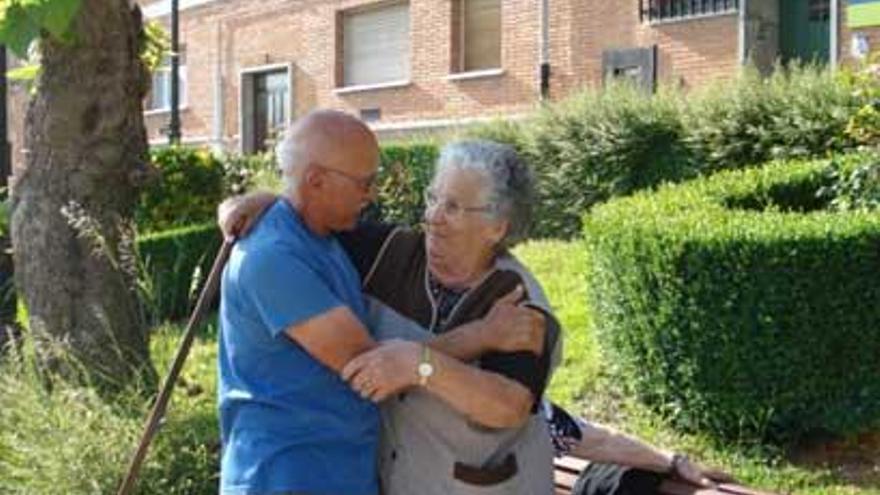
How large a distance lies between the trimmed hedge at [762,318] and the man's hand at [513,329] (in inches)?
107

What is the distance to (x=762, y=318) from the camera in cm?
566

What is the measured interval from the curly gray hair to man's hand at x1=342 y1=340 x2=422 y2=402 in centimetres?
44

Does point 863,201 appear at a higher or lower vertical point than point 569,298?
higher

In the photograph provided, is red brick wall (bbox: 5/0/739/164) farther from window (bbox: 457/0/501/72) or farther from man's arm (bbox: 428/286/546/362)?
man's arm (bbox: 428/286/546/362)

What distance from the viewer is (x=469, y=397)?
9.87 ft

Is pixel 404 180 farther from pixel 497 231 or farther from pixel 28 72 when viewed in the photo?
pixel 497 231

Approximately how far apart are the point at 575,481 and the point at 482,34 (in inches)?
695

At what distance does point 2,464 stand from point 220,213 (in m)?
1.79

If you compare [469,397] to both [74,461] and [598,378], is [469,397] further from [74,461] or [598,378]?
[598,378]

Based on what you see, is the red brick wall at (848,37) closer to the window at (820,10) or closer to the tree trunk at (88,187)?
the window at (820,10)

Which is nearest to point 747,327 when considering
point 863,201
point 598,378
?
point 598,378

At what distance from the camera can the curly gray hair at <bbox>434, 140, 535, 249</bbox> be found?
3.22 metres

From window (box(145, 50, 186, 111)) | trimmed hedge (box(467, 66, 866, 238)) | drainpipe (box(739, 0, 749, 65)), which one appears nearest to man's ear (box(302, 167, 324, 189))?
trimmed hedge (box(467, 66, 866, 238))

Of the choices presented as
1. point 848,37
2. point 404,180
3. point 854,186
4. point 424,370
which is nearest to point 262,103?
point 848,37
